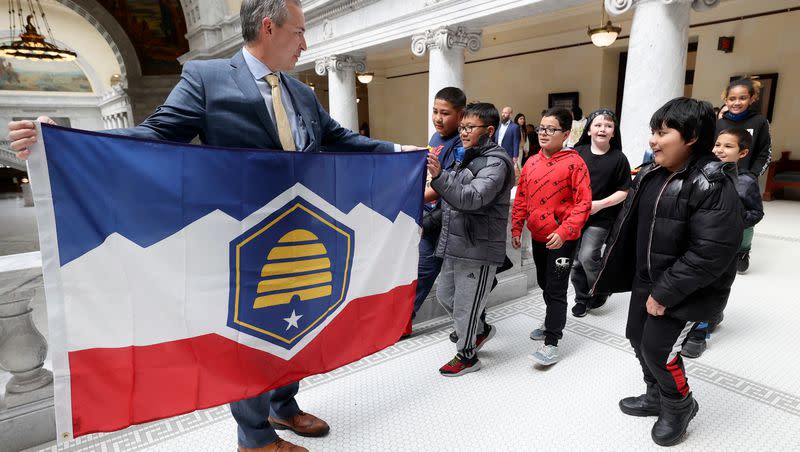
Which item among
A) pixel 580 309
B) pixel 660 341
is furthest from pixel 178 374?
pixel 580 309

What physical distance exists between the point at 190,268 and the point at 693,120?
2.11m

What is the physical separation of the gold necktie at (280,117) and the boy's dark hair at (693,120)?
61.7 inches

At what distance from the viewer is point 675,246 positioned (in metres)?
1.88

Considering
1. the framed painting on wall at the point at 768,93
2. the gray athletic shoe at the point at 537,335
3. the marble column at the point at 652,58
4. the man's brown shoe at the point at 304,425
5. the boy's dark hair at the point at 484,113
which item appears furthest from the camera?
the framed painting on wall at the point at 768,93

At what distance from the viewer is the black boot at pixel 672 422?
2.07 m

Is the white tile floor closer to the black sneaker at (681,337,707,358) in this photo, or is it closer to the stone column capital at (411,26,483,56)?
the black sneaker at (681,337,707,358)

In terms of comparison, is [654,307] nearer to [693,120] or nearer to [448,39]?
[693,120]

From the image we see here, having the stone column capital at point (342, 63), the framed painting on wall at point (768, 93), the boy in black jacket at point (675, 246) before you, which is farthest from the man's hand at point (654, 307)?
the framed painting on wall at point (768, 93)

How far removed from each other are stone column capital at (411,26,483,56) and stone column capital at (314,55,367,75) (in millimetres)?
2944

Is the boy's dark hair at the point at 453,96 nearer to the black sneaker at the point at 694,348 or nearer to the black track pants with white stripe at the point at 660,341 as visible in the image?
the black track pants with white stripe at the point at 660,341

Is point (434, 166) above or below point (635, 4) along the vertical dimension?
below

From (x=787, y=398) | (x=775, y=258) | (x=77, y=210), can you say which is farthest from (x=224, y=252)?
(x=775, y=258)

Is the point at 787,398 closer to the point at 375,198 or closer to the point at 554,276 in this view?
the point at 554,276

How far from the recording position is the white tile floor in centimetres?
212
